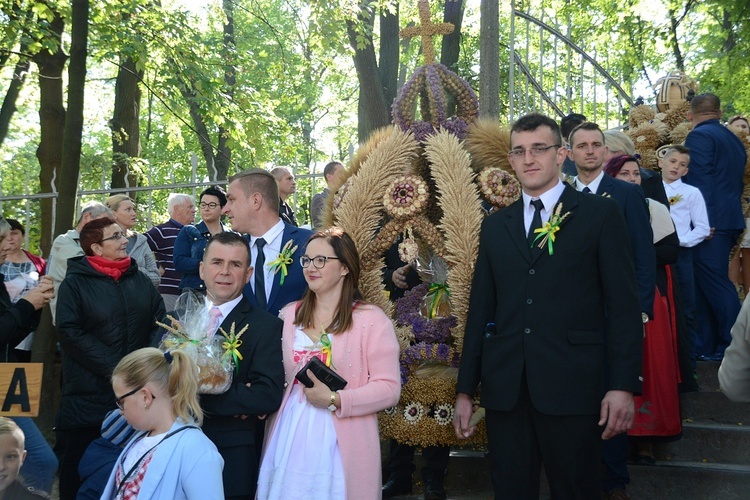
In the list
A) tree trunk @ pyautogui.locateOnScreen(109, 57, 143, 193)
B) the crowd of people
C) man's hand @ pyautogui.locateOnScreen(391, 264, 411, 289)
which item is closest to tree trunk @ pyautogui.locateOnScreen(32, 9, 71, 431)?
tree trunk @ pyautogui.locateOnScreen(109, 57, 143, 193)

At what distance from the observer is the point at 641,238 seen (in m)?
4.55

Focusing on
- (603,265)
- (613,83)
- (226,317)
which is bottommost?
(226,317)

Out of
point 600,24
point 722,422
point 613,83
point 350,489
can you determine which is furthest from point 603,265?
point 600,24

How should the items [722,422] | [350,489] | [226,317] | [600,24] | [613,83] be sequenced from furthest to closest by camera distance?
[600,24] < [613,83] < [722,422] < [226,317] < [350,489]

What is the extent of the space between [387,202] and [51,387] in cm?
323

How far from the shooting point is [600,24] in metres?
18.5

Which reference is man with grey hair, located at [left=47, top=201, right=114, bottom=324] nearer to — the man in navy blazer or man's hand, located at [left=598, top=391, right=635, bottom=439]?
the man in navy blazer

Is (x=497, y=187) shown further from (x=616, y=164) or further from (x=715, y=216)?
(x=715, y=216)

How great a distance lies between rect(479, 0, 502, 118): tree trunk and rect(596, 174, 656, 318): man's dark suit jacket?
111 inches

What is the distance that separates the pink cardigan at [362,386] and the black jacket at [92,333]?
136 cm

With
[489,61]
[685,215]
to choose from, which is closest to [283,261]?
[489,61]

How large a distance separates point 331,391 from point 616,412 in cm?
118

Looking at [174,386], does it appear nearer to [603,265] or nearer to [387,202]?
[387,202]

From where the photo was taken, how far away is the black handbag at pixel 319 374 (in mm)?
3619
